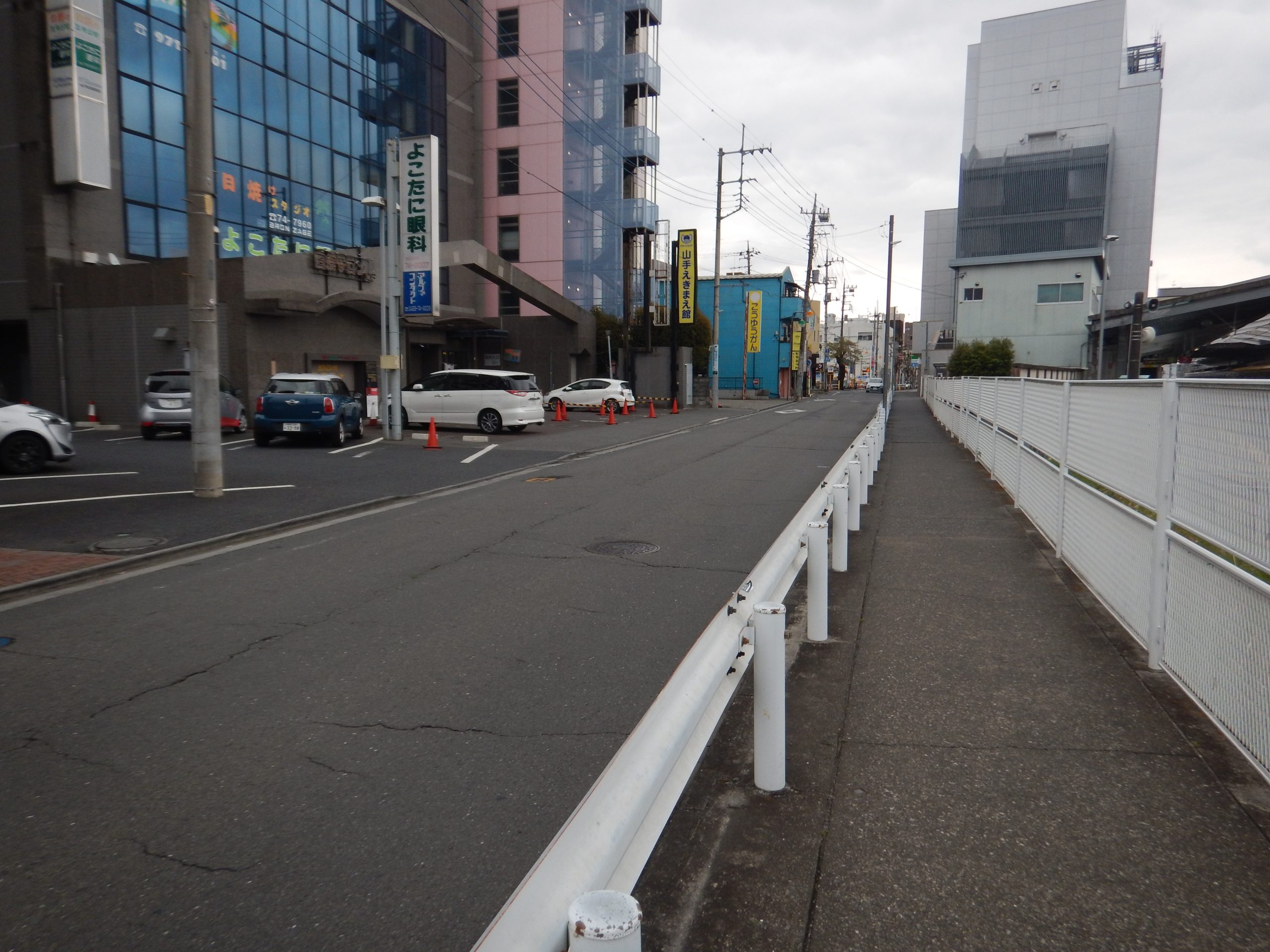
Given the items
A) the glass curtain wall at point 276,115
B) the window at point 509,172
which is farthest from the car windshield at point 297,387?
the window at point 509,172

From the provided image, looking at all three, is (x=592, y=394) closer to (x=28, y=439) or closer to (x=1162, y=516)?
(x=28, y=439)

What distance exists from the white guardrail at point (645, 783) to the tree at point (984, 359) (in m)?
59.0

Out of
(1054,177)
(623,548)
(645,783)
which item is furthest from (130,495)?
(1054,177)

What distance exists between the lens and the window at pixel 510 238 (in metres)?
48.9

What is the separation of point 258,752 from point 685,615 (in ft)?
10.3

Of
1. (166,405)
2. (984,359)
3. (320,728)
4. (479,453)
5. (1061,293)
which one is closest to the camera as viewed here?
(320,728)

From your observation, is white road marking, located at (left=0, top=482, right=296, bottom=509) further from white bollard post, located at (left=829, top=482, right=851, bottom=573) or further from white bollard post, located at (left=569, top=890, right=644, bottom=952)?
white bollard post, located at (left=569, top=890, right=644, bottom=952)

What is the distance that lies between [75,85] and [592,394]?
1993 centimetres

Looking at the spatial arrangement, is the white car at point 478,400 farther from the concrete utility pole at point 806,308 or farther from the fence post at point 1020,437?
the concrete utility pole at point 806,308

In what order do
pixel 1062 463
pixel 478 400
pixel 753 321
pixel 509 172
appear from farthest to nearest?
1. pixel 753 321
2. pixel 509 172
3. pixel 478 400
4. pixel 1062 463

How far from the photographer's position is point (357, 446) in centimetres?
2030

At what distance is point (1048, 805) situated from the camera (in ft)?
11.5

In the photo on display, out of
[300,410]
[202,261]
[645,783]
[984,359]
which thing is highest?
[984,359]

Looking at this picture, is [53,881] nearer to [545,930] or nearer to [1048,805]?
[545,930]
